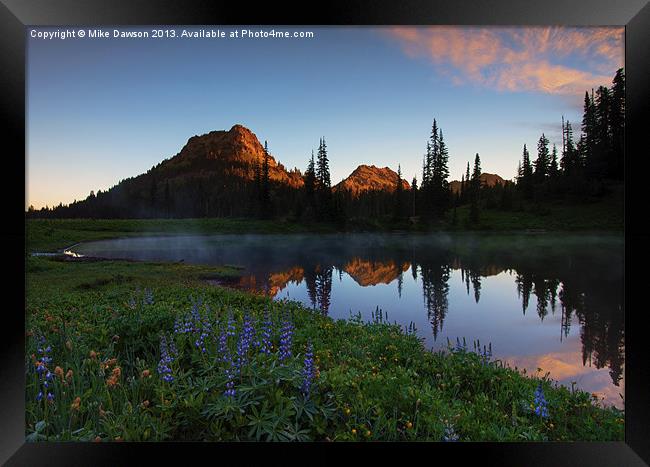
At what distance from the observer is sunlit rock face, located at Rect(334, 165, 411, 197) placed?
5.34 meters

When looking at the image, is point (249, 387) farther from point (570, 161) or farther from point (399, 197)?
point (570, 161)

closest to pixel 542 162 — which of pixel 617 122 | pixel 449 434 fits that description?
pixel 617 122

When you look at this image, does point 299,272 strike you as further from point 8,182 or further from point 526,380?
point 8,182

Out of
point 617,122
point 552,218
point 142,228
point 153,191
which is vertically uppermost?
point 617,122

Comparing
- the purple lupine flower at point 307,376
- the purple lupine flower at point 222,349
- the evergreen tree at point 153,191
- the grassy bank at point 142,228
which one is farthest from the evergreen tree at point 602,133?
the evergreen tree at point 153,191

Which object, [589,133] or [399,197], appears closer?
[589,133]

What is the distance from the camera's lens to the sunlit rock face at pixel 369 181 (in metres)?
5.34

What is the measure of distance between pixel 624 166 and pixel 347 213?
3839 mm

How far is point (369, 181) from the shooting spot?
563 cm

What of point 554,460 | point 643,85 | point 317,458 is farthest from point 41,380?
point 643,85

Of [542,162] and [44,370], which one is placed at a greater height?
[542,162]

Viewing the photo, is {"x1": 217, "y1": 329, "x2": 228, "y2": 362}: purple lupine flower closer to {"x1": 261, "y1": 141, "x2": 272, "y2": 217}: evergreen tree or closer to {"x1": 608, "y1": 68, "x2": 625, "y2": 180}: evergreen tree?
{"x1": 261, "y1": 141, "x2": 272, "y2": 217}: evergreen tree
